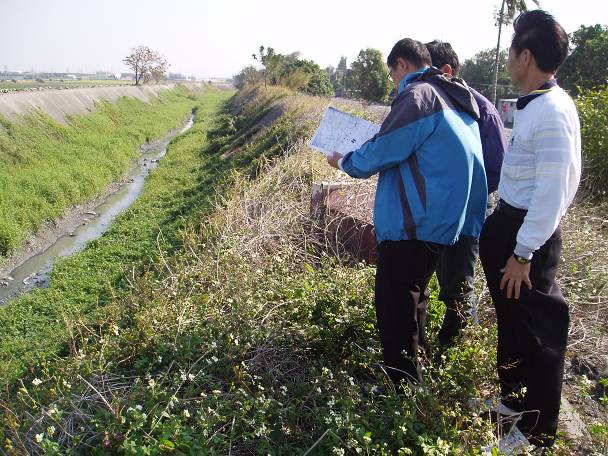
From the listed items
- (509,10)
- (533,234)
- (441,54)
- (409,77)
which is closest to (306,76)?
(509,10)

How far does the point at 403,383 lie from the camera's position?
7.66 feet

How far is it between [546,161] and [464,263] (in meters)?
0.86

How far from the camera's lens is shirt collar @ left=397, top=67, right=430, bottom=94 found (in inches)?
92.1

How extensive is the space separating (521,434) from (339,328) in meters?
1.03

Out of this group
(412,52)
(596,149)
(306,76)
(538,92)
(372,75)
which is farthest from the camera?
(372,75)

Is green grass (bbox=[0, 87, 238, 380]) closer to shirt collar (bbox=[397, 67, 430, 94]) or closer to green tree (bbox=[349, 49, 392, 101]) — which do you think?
shirt collar (bbox=[397, 67, 430, 94])

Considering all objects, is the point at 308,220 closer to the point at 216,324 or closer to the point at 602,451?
the point at 216,324

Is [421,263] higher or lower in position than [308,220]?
higher

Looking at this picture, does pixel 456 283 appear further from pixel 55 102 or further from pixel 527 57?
pixel 55 102

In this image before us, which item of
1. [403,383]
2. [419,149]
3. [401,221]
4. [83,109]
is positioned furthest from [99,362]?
[83,109]

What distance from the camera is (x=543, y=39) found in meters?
1.97

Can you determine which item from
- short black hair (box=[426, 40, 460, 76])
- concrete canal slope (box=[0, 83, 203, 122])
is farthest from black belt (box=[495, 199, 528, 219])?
concrete canal slope (box=[0, 83, 203, 122])

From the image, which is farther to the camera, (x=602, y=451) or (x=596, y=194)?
(x=596, y=194)

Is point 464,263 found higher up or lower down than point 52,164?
higher up
